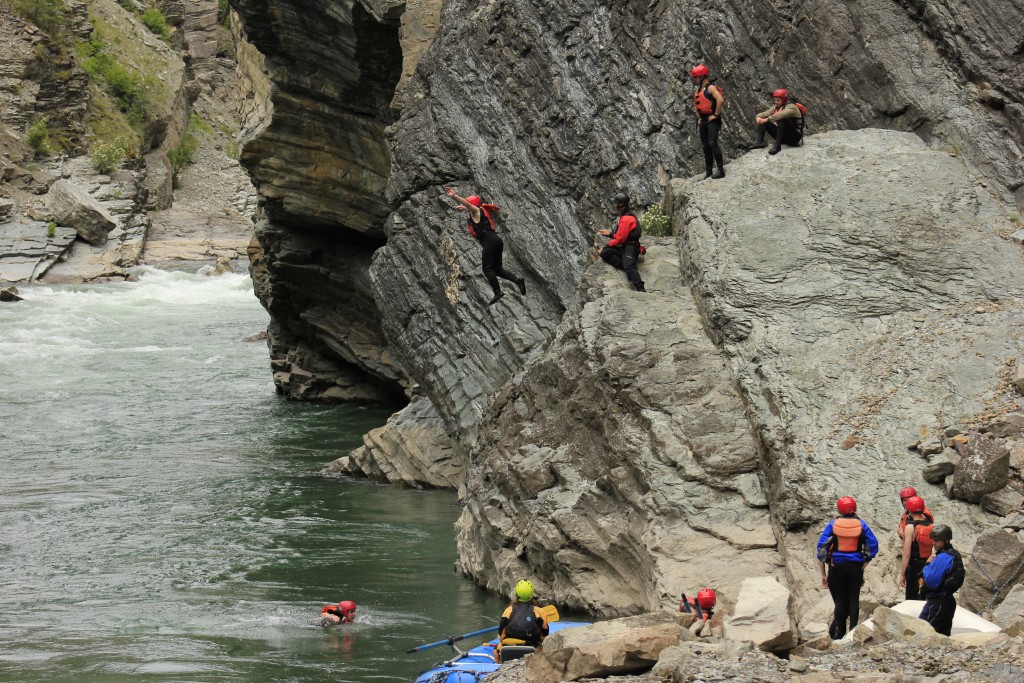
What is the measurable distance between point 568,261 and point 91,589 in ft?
35.7

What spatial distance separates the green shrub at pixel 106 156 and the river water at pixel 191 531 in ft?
62.9

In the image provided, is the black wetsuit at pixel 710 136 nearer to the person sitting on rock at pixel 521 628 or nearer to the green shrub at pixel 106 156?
the person sitting on rock at pixel 521 628

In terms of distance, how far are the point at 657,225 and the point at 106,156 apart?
47440 mm

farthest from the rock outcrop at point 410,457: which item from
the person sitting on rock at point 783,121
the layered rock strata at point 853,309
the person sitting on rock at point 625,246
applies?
the person sitting on rock at point 783,121

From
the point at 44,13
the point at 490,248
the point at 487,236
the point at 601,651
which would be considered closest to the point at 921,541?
the point at 601,651

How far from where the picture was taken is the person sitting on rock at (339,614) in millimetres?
18753

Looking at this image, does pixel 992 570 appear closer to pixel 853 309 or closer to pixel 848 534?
pixel 848 534

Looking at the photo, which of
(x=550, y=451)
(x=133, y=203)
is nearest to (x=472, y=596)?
(x=550, y=451)

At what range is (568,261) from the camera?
25.2 m

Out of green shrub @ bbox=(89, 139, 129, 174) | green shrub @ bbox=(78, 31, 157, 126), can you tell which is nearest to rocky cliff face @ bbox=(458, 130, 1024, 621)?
green shrub @ bbox=(89, 139, 129, 174)

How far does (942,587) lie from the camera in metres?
12.2

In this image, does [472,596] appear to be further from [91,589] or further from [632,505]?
[91,589]

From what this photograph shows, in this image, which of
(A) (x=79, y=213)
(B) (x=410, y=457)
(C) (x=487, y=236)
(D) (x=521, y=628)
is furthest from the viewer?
(A) (x=79, y=213)

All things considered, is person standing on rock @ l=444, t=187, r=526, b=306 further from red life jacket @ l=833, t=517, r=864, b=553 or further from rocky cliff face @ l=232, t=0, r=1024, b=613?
red life jacket @ l=833, t=517, r=864, b=553
